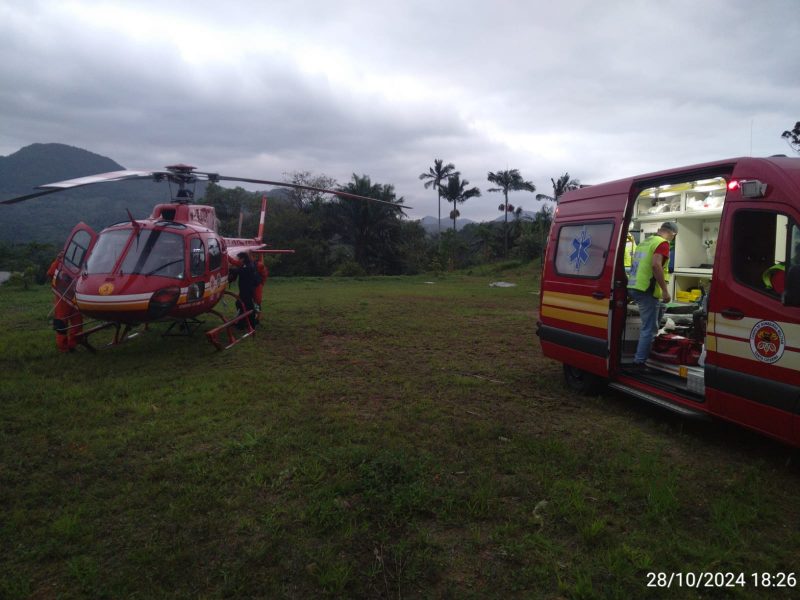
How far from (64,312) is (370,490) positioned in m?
6.98

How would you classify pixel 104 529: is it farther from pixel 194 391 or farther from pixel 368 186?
pixel 368 186

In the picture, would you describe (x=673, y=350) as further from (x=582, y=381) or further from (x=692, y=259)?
(x=692, y=259)

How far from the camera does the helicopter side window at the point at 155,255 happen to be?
7357 millimetres

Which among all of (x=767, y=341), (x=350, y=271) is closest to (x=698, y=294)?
(x=767, y=341)

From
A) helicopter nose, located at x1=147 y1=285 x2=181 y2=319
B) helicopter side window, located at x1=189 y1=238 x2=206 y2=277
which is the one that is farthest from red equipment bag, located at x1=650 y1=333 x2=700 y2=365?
helicopter side window, located at x1=189 y1=238 x2=206 y2=277

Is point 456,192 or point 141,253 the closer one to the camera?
point 141,253

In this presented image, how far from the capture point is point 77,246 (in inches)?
317

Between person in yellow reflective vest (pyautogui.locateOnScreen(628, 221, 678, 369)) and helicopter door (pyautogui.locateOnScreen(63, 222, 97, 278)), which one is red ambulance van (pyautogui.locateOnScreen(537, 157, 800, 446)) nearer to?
person in yellow reflective vest (pyautogui.locateOnScreen(628, 221, 678, 369))

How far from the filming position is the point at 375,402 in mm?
5633

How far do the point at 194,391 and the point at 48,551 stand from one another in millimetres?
3176

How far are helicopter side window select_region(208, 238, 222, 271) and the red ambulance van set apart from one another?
5713 mm

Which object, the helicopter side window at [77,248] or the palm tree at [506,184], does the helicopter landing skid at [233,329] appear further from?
the palm tree at [506,184]

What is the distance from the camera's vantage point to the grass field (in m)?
2.72

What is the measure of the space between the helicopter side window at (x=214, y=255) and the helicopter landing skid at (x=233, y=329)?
869 mm
